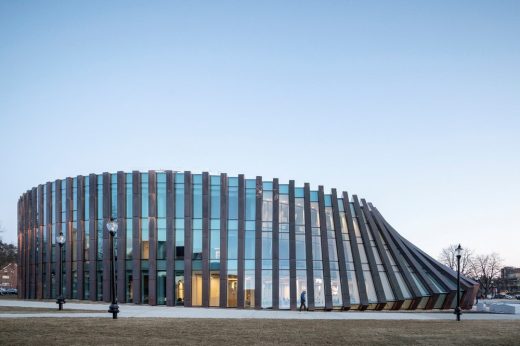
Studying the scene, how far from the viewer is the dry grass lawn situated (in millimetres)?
23125

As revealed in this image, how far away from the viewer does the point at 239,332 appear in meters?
26.8

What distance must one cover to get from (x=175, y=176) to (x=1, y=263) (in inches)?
2780

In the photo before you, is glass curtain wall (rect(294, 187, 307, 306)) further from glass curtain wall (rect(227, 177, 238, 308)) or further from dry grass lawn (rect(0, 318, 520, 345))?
dry grass lawn (rect(0, 318, 520, 345))

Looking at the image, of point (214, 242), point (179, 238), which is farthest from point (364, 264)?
point (179, 238)

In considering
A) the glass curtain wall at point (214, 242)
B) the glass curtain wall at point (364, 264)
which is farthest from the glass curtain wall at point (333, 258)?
the glass curtain wall at point (214, 242)

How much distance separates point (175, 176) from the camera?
52938 mm

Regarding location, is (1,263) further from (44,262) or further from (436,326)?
(436,326)

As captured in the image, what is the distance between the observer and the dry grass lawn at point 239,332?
23125mm

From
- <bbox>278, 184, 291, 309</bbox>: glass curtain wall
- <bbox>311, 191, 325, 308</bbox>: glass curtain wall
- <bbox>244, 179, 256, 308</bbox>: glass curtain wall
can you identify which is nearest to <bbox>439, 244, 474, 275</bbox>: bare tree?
<bbox>311, 191, 325, 308</bbox>: glass curtain wall

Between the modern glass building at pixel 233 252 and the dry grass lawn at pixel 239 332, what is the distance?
18.4 metres

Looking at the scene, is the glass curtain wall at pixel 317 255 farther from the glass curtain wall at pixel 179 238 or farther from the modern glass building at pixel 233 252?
the glass curtain wall at pixel 179 238

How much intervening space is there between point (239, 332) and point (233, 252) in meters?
25.7

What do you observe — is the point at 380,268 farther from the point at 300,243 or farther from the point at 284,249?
the point at 284,249

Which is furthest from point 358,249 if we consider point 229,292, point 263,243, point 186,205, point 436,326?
point 436,326
